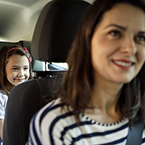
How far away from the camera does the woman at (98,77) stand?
2.50 ft

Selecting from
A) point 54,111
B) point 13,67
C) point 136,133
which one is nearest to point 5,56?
point 13,67

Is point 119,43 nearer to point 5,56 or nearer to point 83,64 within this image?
point 83,64

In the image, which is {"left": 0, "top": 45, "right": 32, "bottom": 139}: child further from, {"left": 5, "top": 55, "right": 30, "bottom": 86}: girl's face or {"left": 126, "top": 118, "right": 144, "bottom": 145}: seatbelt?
{"left": 126, "top": 118, "right": 144, "bottom": 145}: seatbelt

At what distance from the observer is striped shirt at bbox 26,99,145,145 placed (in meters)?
0.80

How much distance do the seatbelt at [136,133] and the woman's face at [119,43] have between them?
0.34 metres

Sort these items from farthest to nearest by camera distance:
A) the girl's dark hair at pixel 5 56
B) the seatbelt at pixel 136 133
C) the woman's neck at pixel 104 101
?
1. the girl's dark hair at pixel 5 56
2. the seatbelt at pixel 136 133
3. the woman's neck at pixel 104 101

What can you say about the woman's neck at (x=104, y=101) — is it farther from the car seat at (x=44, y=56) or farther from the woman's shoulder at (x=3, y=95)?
the woman's shoulder at (x=3, y=95)

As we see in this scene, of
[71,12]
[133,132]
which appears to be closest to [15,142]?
[133,132]

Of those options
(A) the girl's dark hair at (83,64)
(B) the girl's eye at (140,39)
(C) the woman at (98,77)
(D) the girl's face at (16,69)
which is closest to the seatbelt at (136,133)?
(C) the woman at (98,77)

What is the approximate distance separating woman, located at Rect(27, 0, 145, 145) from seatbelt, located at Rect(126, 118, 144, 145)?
5 cm

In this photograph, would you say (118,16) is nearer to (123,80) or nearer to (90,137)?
(123,80)

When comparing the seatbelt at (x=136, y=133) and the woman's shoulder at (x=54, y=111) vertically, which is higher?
the woman's shoulder at (x=54, y=111)

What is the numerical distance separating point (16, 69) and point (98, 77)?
1.22 m

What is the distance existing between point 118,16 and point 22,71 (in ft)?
4.26
